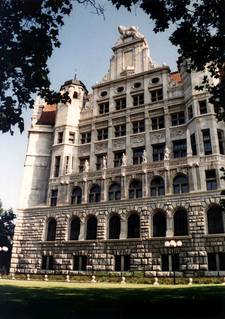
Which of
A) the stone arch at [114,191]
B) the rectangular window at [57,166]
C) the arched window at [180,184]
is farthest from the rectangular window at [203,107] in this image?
the rectangular window at [57,166]

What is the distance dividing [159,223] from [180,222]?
2.18 m

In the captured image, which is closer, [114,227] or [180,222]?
[180,222]

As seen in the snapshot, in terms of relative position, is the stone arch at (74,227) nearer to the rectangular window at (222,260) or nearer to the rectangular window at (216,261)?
the rectangular window at (216,261)

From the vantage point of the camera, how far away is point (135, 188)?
119ft

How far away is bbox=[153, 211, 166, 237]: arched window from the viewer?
33.0 meters

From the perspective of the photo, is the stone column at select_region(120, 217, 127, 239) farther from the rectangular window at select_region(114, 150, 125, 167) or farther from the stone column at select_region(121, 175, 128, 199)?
the rectangular window at select_region(114, 150, 125, 167)

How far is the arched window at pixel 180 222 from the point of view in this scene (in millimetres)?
32031

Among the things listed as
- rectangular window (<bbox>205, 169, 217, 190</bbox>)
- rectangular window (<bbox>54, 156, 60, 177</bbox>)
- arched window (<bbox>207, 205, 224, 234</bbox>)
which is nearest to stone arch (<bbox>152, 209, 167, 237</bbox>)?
arched window (<bbox>207, 205, 224, 234</bbox>)

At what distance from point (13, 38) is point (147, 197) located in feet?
79.1

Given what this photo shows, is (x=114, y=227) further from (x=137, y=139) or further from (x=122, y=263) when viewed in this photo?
(x=137, y=139)

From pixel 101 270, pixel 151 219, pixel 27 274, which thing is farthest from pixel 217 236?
pixel 27 274

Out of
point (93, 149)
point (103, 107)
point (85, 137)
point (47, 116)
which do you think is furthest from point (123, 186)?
point (47, 116)

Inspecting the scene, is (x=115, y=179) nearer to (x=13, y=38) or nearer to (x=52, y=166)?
(x=52, y=166)

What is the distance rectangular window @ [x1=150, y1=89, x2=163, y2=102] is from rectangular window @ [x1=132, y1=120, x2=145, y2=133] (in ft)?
10.8
